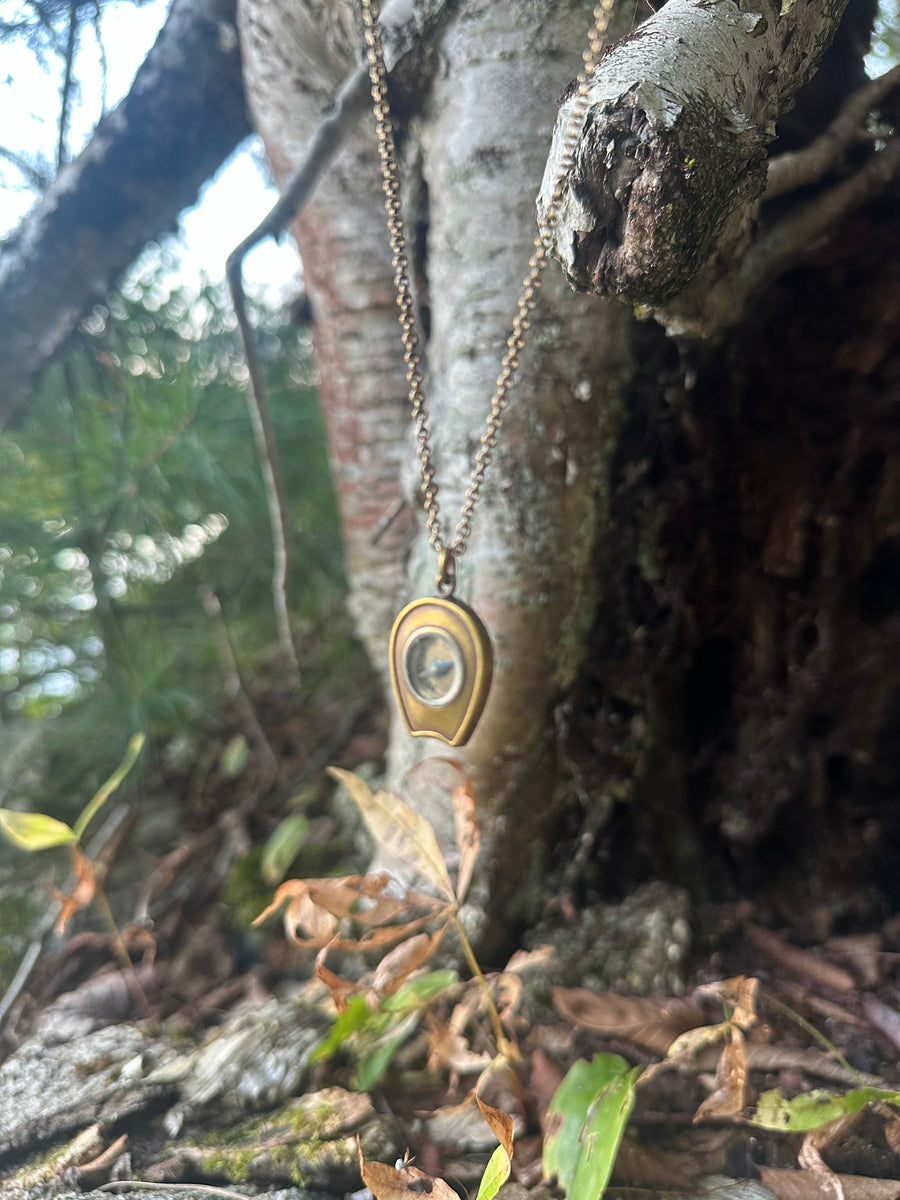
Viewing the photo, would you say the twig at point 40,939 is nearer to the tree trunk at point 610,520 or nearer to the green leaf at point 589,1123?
the tree trunk at point 610,520

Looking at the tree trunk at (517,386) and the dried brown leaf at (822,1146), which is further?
the tree trunk at (517,386)

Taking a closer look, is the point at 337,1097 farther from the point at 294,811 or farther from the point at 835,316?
→ the point at 835,316

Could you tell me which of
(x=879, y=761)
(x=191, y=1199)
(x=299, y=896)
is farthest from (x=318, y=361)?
(x=191, y=1199)

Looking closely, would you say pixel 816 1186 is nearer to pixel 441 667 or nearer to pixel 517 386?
pixel 441 667

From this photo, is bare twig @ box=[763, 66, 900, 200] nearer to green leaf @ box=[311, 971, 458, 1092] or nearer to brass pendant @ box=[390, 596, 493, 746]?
brass pendant @ box=[390, 596, 493, 746]

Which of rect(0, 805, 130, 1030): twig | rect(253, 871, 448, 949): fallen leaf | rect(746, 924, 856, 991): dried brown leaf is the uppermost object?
rect(253, 871, 448, 949): fallen leaf

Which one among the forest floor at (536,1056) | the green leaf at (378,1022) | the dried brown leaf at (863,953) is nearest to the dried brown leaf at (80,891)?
the forest floor at (536,1056)

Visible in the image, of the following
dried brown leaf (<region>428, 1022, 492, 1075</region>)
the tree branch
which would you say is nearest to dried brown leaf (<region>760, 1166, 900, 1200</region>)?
dried brown leaf (<region>428, 1022, 492, 1075</region>)
